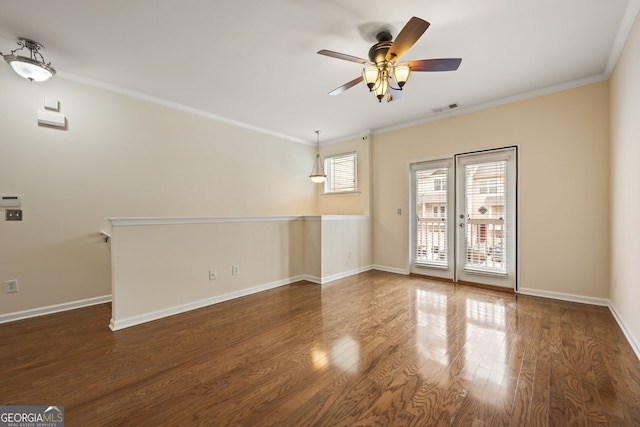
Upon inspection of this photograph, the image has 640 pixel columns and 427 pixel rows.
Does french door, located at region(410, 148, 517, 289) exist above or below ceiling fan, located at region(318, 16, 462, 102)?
below

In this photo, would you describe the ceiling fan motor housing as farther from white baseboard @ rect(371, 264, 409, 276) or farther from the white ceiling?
white baseboard @ rect(371, 264, 409, 276)

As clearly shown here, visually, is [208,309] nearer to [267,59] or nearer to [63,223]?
[63,223]

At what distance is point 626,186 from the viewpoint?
2.51 m

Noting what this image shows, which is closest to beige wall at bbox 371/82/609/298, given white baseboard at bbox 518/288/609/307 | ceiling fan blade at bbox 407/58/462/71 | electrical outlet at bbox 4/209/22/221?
white baseboard at bbox 518/288/609/307

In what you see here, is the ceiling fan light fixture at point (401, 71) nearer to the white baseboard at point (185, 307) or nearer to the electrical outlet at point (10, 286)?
the white baseboard at point (185, 307)

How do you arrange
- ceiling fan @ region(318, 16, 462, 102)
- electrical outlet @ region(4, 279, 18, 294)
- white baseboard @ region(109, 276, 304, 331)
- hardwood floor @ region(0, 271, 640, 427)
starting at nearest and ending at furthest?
hardwood floor @ region(0, 271, 640, 427) < ceiling fan @ region(318, 16, 462, 102) < white baseboard @ region(109, 276, 304, 331) < electrical outlet @ region(4, 279, 18, 294)

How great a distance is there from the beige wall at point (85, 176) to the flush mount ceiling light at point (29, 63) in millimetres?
479

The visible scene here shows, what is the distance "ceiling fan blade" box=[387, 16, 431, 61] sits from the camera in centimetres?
188

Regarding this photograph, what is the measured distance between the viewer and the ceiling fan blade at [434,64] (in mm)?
2303

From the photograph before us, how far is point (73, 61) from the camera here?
115 inches

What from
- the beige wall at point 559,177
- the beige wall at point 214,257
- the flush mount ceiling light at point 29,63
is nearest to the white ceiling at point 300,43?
the flush mount ceiling light at point 29,63

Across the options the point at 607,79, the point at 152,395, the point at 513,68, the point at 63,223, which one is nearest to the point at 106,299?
the point at 63,223

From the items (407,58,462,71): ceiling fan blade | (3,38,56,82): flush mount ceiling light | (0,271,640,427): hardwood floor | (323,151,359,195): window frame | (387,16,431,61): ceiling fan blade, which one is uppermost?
(3,38,56,82): flush mount ceiling light

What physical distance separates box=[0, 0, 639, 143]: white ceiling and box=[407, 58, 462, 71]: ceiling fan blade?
35cm
